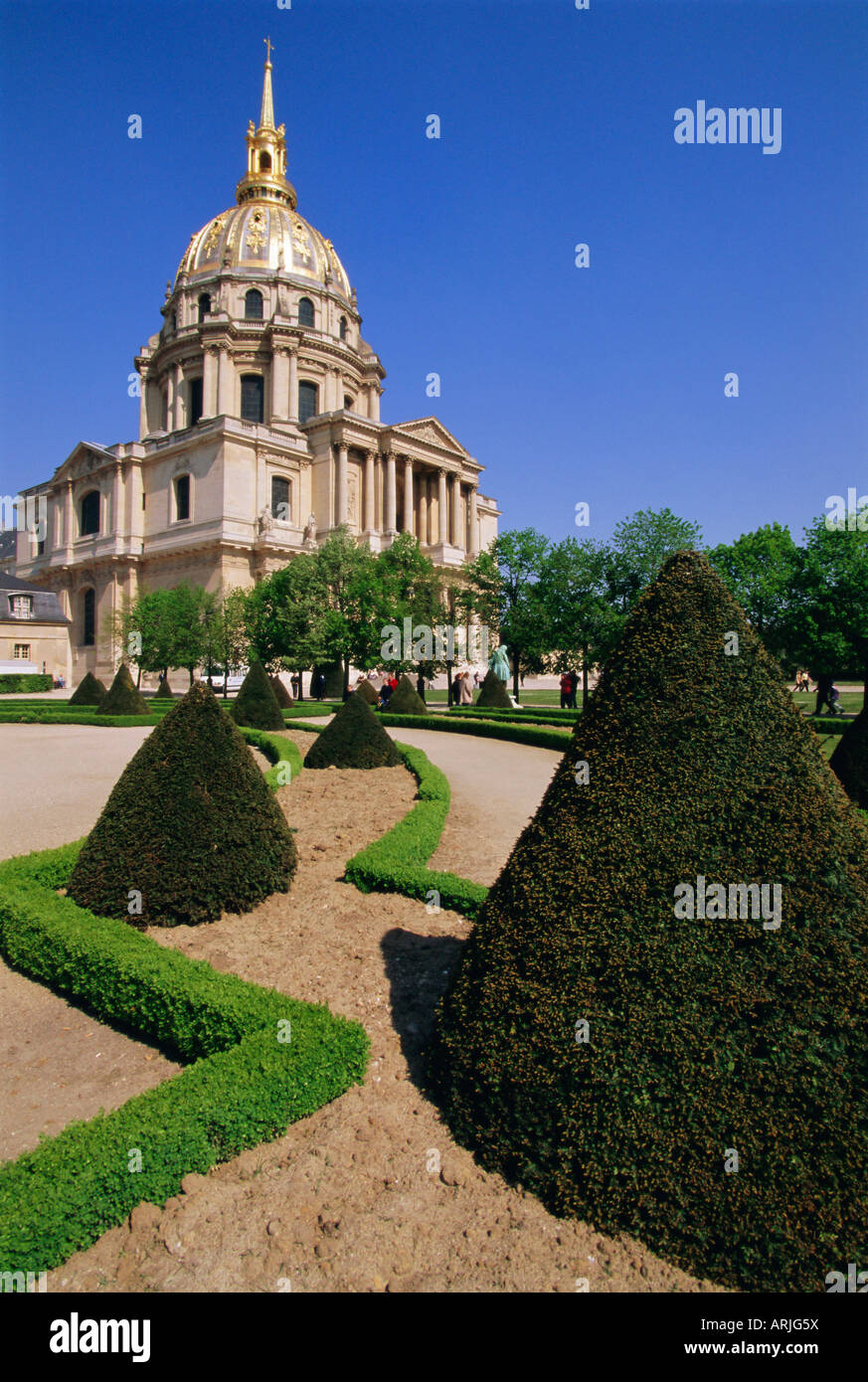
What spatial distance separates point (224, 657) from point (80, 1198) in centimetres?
4014

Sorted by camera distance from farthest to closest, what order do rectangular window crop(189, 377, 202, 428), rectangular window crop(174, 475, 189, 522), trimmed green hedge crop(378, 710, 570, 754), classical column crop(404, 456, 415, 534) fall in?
rectangular window crop(189, 377, 202, 428) < classical column crop(404, 456, 415, 534) < rectangular window crop(174, 475, 189, 522) < trimmed green hedge crop(378, 710, 570, 754)

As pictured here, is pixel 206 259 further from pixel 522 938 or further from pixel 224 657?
pixel 522 938

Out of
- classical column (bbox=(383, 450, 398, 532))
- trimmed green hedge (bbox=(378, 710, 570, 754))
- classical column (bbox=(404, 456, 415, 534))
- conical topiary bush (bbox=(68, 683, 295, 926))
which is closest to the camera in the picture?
conical topiary bush (bbox=(68, 683, 295, 926))

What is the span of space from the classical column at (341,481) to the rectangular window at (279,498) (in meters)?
4.33

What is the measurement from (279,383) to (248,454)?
462 inches

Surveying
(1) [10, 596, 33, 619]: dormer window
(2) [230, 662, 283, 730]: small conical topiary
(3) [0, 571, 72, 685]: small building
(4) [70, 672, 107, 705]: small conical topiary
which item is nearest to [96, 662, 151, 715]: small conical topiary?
(4) [70, 672, 107, 705]: small conical topiary

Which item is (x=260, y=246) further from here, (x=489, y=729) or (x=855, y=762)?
(x=855, y=762)

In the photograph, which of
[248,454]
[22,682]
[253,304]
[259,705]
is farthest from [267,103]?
[259,705]

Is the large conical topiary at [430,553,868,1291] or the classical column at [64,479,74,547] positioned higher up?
the classical column at [64,479,74,547]

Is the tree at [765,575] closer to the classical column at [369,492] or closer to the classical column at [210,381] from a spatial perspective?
Result: the classical column at [369,492]

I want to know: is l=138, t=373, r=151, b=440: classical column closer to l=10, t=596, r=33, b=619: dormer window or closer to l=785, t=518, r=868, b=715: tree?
l=10, t=596, r=33, b=619: dormer window

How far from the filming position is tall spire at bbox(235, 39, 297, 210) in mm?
73125

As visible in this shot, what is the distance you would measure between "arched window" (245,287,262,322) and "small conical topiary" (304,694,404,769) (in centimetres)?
6393

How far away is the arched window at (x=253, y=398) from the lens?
66.4 meters
